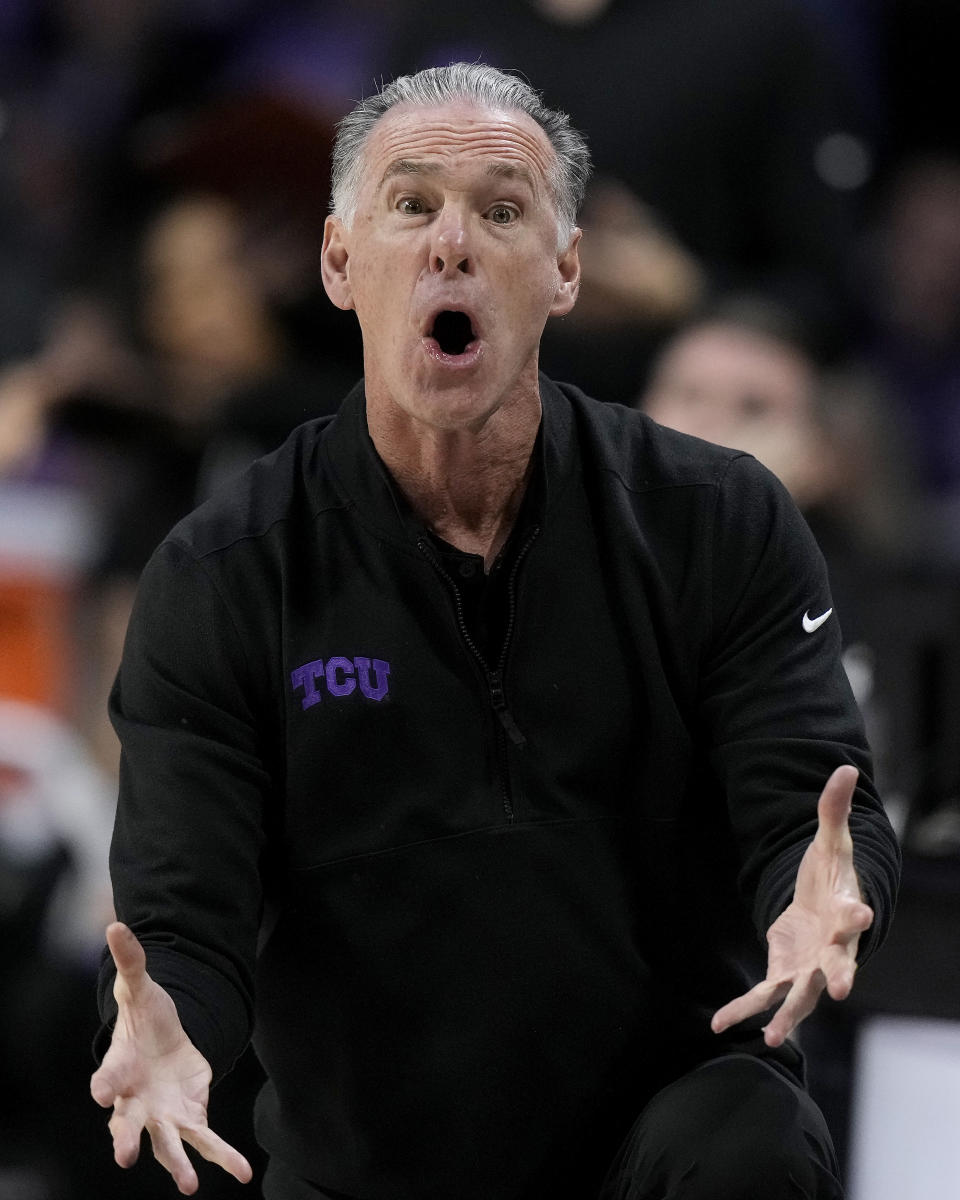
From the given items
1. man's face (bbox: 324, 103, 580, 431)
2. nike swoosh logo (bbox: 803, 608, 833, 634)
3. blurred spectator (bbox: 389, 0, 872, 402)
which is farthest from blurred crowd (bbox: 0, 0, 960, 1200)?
man's face (bbox: 324, 103, 580, 431)

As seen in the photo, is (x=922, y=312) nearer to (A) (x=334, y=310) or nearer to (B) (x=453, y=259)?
(A) (x=334, y=310)

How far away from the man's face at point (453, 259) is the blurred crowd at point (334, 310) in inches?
52.4

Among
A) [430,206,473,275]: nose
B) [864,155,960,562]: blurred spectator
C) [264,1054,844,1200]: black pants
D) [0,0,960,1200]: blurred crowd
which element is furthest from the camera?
[864,155,960,562]: blurred spectator

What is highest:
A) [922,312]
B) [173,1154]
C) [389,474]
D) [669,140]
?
[669,140]

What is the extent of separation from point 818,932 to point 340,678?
0.54 m

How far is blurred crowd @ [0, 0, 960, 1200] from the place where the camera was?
3004 mm

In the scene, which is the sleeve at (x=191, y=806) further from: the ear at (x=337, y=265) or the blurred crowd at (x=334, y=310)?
the blurred crowd at (x=334, y=310)

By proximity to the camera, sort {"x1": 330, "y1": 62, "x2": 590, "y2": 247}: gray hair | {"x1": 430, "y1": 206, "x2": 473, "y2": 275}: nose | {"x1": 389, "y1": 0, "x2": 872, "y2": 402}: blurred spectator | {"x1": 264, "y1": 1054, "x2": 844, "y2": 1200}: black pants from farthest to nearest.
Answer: {"x1": 389, "y1": 0, "x2": 872, "y2": 402}: blurred spectator < {"x1": 330, "y1": 62, "x2": 590, "y2": 247}: gray hair < {"x1": 430, "y1": 206, "x2": 473, "y2": 275}: nose < {"x1": 264, "y1": 1054, "x2": 844, "y2": 1200}: black pants

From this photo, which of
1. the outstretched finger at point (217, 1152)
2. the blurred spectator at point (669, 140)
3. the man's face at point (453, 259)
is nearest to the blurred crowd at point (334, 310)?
the blurred spectator at point (669, 140)

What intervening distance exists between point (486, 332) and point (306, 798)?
0.49 meters

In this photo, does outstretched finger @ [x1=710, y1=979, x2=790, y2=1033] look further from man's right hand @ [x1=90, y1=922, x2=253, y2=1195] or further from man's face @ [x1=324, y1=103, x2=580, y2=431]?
man's face @ [x1=324, y1=103, x2=580, y2=431]

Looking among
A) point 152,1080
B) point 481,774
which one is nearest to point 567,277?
point 481,774

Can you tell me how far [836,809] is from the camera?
1549 millimetres

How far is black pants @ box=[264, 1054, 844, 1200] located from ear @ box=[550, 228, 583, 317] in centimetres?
78
